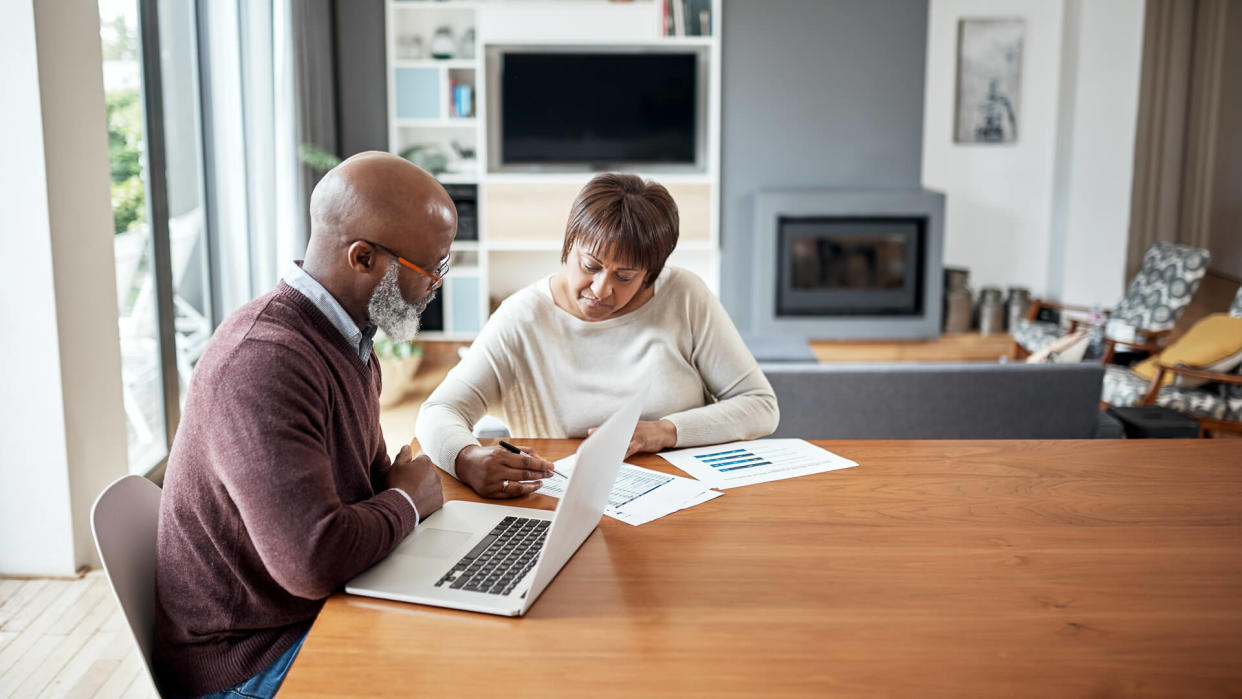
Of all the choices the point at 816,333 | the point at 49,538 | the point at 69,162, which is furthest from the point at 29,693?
the point at 816,333

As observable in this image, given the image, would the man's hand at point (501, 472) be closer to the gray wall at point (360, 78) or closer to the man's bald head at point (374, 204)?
the man's bald head at point (374, 204)

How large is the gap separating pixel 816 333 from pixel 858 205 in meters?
0.78

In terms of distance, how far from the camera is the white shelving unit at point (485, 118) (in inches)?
219

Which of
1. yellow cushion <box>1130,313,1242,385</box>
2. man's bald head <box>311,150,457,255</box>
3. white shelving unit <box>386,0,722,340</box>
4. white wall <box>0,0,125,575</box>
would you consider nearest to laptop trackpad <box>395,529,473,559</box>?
man's bald head <box>311,150,457,255</box>

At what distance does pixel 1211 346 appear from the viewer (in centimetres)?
394

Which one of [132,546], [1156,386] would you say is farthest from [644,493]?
[1156,386]

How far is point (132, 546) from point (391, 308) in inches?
18.3

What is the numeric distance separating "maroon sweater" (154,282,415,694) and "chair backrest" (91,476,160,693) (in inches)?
1.1

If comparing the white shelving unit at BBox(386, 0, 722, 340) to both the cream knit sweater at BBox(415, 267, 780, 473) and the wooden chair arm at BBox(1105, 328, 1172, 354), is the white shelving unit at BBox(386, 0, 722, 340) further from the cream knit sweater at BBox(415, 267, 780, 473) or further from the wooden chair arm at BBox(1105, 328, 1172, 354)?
the cream knit sweater at BBox(415, 267, 780, 473)

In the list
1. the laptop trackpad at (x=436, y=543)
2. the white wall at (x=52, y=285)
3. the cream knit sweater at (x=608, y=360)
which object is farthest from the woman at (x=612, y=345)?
the white wall at (x=52, y=285)

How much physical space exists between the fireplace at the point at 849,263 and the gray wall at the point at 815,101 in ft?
0.62

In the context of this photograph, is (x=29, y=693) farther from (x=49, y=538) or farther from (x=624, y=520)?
A: (x=624, y=520)

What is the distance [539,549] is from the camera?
4.20ft

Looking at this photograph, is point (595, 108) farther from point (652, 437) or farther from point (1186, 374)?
point (652, 437)
